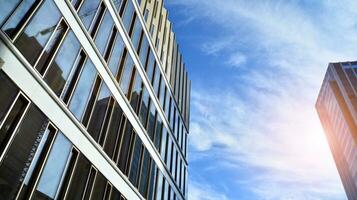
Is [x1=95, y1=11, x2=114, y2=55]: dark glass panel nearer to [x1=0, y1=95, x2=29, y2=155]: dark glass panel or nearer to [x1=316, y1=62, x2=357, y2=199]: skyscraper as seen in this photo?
[x1=0, y1=95, x2=29, y2=155]: dark glass panel

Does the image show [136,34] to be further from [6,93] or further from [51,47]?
[6,93]

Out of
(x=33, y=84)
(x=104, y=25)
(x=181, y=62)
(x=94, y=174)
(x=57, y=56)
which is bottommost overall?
(x=94, y=174)

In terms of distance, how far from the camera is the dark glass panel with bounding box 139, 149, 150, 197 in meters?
20.6

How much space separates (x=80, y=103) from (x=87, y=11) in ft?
17.4

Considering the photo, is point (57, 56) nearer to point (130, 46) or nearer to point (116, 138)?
point (116, 138)

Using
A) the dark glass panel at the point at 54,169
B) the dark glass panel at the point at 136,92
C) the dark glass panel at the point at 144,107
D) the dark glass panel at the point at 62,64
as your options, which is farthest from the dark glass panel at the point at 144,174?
the dark glass panel at the point at 62,64

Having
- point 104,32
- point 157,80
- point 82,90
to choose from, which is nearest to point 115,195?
point 82,90

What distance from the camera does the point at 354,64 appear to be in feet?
325

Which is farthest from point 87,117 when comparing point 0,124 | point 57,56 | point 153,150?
point 153,150

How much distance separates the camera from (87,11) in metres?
15.8

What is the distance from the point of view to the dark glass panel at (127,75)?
64.1 feet

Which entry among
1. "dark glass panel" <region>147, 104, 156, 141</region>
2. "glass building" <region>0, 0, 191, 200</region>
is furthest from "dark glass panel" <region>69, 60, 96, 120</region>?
"dark glass panel" <region>147, 104, 156, 141</region>

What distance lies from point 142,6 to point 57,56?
14.7m

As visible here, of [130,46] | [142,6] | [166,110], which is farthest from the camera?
[166,110]
